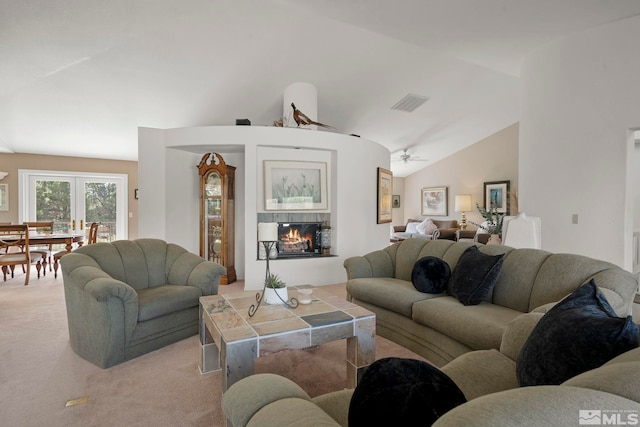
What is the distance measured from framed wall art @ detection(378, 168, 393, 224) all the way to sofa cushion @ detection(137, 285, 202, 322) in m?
3.36

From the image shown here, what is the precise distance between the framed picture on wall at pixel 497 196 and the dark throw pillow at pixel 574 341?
681 cm

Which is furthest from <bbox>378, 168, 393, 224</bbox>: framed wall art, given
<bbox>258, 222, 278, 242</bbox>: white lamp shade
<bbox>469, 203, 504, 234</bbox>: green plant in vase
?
<bbox>258, 222, 278, 242</bbox>: white lamp shade

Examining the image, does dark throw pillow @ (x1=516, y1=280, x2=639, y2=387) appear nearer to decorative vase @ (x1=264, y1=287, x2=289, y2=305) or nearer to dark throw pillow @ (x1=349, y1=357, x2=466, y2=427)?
dark throw pillow @ (x1=349, y1=357, x2=466, y2=427)

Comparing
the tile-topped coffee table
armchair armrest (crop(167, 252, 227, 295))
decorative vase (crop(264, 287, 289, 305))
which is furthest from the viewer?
armchair armrest (crop(167, 252, 227, 295))

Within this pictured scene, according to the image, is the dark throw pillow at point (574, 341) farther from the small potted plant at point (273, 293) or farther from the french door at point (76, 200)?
the french door at point (76, 200)

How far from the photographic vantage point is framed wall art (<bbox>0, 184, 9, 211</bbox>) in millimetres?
6434

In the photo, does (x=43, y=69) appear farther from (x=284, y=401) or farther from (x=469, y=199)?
(x=469, y=199)

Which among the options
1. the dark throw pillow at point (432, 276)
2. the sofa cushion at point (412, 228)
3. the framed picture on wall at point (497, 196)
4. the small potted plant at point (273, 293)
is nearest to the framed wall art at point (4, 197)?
the small potted plant at point (273, 293)

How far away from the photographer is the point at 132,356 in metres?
2.59

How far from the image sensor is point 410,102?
598cm

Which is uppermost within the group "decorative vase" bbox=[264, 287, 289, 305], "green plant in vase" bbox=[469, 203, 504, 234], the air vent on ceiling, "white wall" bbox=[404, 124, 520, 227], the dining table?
the air vent on ceiling

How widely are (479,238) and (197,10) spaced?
583cm

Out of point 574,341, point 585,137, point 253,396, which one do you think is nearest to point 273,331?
point 253,396

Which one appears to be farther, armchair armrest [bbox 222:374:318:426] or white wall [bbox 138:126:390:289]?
white wall [bbox 138:126:390:289]
